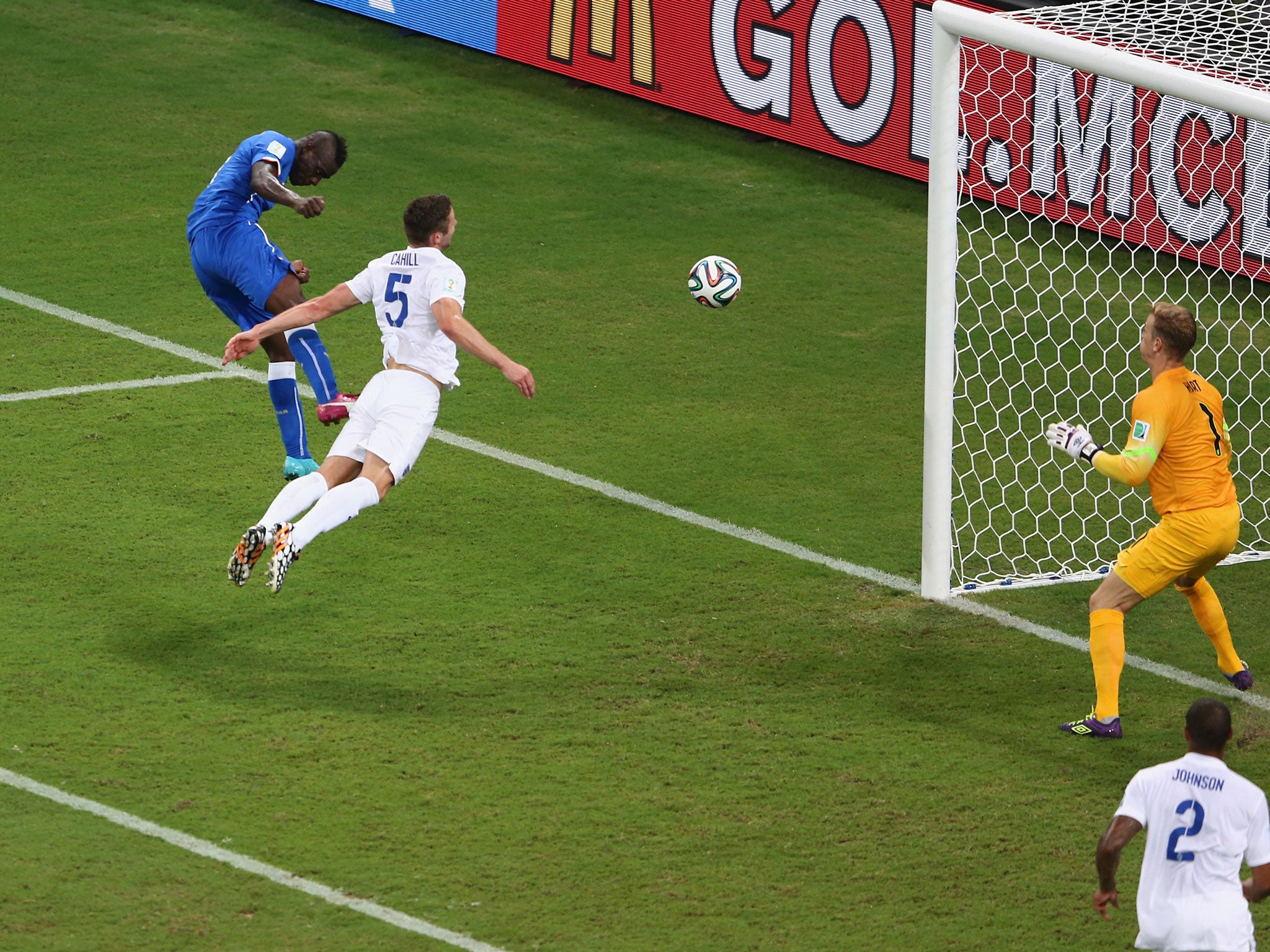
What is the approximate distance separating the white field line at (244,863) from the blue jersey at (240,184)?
144 inches

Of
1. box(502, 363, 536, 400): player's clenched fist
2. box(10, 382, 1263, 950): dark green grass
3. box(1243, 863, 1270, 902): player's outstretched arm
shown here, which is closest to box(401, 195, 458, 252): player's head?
box(502, 363, 536, 400): player's clenched fist

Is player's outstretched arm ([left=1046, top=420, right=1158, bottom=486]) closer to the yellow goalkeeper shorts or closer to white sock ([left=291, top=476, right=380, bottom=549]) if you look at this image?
the yellow goalkeeper shorts

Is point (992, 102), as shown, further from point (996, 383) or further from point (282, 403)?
point (282, 403)

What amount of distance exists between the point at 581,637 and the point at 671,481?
6.59 ft

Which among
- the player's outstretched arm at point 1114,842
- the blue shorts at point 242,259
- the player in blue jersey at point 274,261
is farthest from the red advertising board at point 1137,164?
the player's outstretched arm at point 1114,842

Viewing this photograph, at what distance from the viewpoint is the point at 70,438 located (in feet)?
33.9

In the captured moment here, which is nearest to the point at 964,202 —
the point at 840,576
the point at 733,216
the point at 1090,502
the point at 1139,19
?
the point at 733,216

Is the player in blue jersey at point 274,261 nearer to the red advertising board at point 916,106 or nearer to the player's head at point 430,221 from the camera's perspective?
the player's head at point 430,221

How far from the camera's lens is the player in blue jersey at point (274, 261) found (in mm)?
9672

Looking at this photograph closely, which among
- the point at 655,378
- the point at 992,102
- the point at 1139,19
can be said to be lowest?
the point at 655,378

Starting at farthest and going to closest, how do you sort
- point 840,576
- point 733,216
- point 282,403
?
point 733,216 < point 282,403 < point 840,576

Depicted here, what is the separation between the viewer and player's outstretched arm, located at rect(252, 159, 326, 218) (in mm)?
9400

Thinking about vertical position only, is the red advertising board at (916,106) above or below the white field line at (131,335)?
above

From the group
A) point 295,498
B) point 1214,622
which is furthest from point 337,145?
point 1214,622
